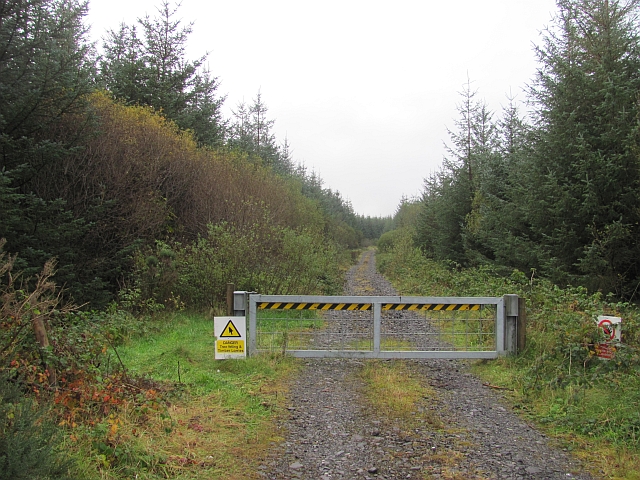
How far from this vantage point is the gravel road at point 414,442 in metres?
4.68

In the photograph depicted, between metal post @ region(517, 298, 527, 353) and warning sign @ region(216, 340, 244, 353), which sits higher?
metal post @ region(517, 298, 527, 353)

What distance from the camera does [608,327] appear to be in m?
7.57

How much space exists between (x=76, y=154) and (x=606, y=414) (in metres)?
14.0

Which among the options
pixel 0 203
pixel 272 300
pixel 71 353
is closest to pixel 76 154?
pixel 0 203

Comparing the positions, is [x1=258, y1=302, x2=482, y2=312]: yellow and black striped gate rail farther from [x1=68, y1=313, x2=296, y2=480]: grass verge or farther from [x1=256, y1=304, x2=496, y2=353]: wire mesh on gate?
[x1=68, y1=313, x2=296, y2=480]: grass verge

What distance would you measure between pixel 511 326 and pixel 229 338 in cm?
488

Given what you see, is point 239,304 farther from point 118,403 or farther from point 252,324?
point 118,403

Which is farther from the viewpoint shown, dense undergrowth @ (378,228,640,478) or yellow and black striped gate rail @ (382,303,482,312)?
yellow and black striped gate rail @ (382,303,482,312)

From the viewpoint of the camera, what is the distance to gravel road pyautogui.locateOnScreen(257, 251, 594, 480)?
468 cm

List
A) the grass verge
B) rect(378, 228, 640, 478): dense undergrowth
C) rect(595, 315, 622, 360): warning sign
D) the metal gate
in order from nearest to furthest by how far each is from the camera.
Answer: the grass verge, rect(378, 228, 640, 478): dense undergrowth, rect(595, 315, 622, 360): warning sign, the metal gate

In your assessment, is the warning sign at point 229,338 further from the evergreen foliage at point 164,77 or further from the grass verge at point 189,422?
the evergreen foliage at point 164,77

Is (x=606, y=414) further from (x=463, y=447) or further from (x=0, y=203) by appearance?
(x=0, y=203)

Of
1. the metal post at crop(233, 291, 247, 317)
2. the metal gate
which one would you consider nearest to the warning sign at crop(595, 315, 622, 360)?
the metal gate

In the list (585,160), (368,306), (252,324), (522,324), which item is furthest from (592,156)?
(252,324)
